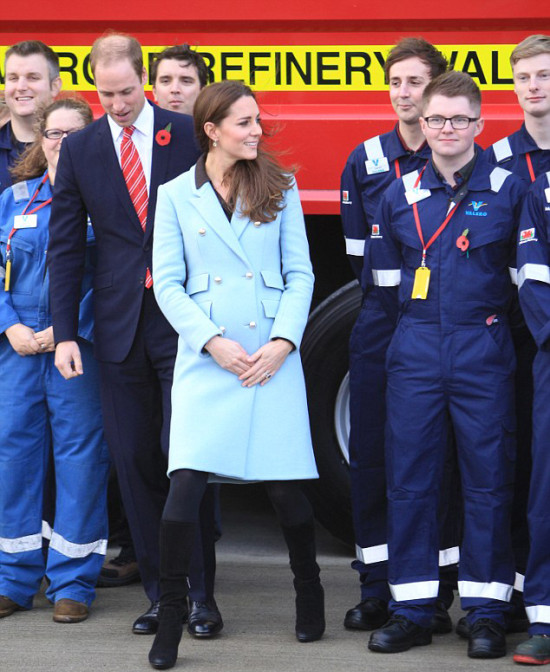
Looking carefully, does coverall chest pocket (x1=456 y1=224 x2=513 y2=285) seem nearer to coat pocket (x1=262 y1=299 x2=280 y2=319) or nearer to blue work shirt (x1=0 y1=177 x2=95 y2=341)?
coat pocket (x1=262 y1=299 x2=280 y2=319)

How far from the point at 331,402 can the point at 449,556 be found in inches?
38.6

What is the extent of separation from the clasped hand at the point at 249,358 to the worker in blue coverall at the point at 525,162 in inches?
29.5

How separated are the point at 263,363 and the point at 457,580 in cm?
98

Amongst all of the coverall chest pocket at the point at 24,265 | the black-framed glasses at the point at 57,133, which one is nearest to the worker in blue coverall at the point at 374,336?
the black-framed glasses at the point at 57,133

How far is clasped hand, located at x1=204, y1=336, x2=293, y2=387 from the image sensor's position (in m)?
3.58

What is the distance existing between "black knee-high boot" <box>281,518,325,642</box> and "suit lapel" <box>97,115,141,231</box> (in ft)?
3.37

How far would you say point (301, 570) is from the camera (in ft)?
12.2

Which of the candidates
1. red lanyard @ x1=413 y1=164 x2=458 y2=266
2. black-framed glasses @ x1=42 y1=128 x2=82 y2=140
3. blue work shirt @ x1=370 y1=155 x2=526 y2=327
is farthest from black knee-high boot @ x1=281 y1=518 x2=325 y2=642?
black-framed glasses @ x1=42 y1=128 x2=82 y2=140

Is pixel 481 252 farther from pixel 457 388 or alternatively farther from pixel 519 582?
pixel 519 582

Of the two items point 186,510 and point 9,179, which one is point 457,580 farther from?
point 9,179

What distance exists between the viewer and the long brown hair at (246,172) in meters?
3.65

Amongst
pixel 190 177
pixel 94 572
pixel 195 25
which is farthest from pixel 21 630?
pixel 195 25

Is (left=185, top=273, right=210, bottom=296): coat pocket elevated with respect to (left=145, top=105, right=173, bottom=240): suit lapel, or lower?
lower

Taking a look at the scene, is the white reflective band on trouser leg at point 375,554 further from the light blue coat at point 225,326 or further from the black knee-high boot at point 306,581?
the light blue coat at point 225,326
